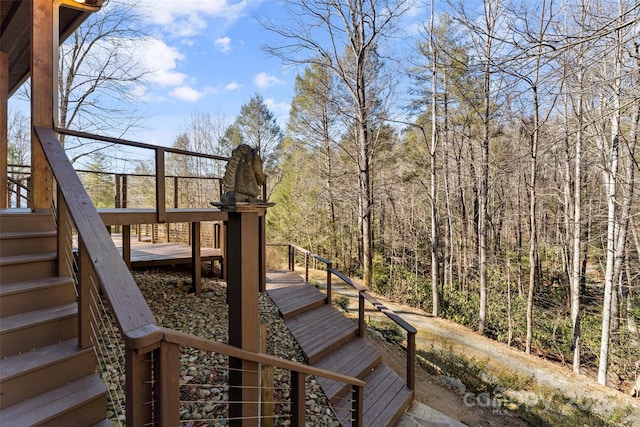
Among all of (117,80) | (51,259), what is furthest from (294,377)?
(117,80)

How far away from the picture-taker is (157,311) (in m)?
4.14

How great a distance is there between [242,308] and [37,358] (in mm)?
1207

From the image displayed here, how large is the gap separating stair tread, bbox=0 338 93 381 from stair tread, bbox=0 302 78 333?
16 centimetres

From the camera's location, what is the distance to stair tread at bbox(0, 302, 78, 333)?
1705 millimetres

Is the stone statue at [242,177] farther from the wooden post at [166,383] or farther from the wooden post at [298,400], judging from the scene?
the wooden post at [298,400]

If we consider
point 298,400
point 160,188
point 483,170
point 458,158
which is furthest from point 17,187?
point 458,158

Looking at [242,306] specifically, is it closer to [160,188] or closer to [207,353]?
[207,353]

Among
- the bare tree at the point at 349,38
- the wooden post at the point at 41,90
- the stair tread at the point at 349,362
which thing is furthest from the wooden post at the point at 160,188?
the bare tree at the point at 349,38

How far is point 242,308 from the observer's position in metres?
1.56

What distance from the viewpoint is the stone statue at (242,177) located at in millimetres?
1613

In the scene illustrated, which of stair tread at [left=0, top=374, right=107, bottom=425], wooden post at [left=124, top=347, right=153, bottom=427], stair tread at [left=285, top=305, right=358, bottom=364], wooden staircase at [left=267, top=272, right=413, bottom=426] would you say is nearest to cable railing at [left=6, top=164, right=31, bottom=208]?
stair tread at [left=0, top=374, right=107, bottom=425]

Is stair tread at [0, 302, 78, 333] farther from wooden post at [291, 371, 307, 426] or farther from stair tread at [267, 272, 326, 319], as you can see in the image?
stair tread at [267, 272, 326, 319]

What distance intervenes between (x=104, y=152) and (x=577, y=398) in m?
13.1

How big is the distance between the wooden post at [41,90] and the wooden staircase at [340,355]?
3.37m
